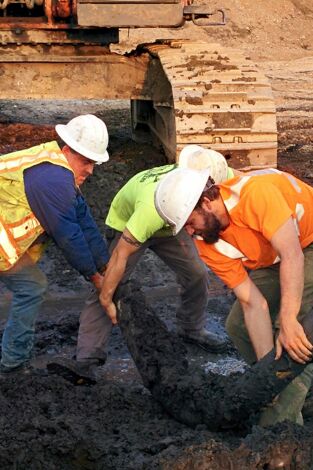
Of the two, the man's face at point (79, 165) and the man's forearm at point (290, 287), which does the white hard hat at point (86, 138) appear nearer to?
the man's face at point (79, 165)

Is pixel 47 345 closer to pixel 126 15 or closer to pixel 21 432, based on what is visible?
pixel 21 432

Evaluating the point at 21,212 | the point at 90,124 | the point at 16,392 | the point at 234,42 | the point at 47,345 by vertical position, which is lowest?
the point at 234,42

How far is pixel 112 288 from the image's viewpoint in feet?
21.4

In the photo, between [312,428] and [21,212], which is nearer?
[312,428]

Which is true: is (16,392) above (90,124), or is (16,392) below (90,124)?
below


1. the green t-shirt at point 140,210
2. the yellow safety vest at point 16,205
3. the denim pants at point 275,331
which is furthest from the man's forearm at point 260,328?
the yellow safety vest at point 16,205

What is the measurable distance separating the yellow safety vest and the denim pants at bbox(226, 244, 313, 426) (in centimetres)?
147

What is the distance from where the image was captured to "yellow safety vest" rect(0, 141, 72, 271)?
6387 mm

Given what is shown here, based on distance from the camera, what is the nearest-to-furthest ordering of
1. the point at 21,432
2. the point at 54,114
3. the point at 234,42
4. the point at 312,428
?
the point at 312,428 → the point at 21,432 → the point at 54,114 → the point at 234,42

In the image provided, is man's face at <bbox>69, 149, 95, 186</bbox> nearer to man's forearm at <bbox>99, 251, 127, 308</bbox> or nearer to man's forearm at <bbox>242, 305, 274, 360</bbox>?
man's forearm at <bbox>99, 251, 127, 308</bbox>

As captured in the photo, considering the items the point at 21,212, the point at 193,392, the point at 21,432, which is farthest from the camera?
the point at 21,212

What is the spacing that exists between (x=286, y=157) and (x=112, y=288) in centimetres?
672

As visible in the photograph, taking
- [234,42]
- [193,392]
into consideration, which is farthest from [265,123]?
[234,42]

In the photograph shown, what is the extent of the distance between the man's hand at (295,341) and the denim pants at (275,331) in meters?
0.31
